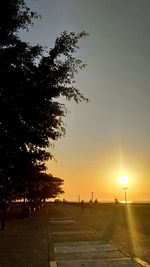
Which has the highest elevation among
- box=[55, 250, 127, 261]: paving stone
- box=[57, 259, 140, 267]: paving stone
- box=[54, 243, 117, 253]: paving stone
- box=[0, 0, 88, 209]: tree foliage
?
box=[0, 0, 88, 209]: tree foliage

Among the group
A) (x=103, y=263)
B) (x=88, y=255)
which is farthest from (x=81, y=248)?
(x=103, y=263)

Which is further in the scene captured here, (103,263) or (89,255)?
(89,255)

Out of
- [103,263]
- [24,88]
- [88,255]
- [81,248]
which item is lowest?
[103,263]

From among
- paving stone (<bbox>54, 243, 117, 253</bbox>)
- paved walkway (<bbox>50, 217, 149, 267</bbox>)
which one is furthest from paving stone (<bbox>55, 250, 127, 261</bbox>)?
paving stone (<bbox>54, 243, 117, 253</bbox>)

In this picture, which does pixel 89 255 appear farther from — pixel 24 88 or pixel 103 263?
pixel 24 88

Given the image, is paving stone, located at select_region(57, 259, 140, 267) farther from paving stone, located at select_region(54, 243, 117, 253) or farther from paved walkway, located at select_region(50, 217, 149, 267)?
paving stone, located at select_region(54, 243, 117, 253)

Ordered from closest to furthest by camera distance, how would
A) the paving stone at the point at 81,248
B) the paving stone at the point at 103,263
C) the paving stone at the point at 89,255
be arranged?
the paving stone at the point at 103,263 < the paving stone at the point at 89,255 < the paving stone at the point at 81,248

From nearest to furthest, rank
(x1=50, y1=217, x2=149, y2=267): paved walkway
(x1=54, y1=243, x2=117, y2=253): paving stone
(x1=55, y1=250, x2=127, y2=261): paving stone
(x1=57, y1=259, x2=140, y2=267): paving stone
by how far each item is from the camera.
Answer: (x1=57, y1=259, x2=140, y2=267): paving stone < (x1=50, y1=217, x2=149, y2=267): paved walkway < (x1=55, y1=250, x2=127, y2=261): paving stone < (x1=54, y1=243, x2=117, y2=253): paving stone

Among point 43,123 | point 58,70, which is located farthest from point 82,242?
point 58,70

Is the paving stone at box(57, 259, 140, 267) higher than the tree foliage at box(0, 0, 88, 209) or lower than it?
lower

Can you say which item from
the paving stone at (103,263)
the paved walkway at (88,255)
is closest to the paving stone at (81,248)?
the paved walkway at (88,255)

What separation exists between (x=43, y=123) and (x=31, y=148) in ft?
6.02

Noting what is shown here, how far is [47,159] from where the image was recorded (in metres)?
16.8

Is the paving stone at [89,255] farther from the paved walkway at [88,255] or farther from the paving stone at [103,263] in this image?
the paving stone at [103,263]
